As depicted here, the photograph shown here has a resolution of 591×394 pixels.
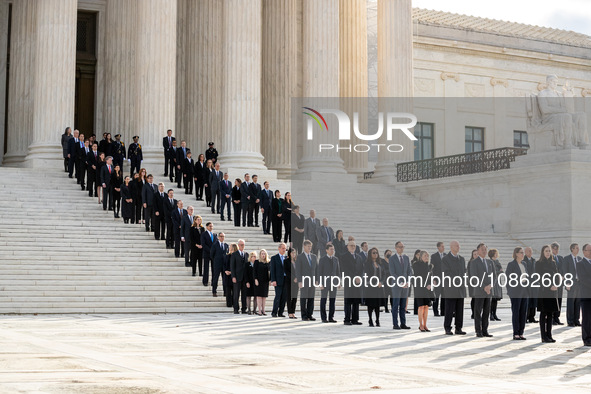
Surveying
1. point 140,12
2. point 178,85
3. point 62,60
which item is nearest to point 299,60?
point 178,85

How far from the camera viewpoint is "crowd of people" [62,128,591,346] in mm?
15180

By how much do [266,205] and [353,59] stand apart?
14.1 meters

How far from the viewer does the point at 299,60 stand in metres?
38.9

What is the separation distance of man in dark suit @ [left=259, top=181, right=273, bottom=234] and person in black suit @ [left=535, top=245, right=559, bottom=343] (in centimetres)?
1080

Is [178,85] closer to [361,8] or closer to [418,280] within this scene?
[361,8]

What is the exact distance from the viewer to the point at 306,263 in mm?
18016

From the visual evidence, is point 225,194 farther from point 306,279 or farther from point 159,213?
point 306,279

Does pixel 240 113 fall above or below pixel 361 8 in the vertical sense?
below

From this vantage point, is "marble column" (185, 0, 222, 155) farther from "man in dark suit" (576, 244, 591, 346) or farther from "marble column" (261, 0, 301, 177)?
"man in dark suit" (576, 244, 591, 346)

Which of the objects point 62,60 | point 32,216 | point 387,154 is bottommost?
point 32,216

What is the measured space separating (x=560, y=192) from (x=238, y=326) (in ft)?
45.3

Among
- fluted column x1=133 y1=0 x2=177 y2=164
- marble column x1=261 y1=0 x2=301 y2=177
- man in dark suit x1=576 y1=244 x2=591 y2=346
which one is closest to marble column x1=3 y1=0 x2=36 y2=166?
fluted column x1=133 y1=0 x2=177 y2=164

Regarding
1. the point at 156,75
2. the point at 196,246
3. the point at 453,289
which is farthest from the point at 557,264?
the point at 156,75

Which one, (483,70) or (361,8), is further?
(483,70)
